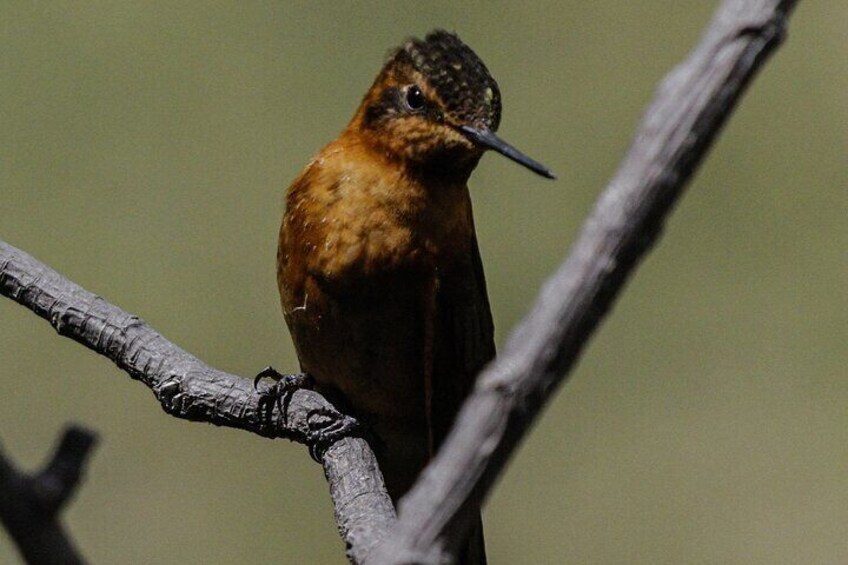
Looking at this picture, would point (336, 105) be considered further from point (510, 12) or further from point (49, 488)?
point (49, 488)

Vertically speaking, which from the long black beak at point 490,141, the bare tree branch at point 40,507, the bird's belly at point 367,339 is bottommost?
the bird's belly at point 367,339

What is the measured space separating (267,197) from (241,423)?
4.43 meters

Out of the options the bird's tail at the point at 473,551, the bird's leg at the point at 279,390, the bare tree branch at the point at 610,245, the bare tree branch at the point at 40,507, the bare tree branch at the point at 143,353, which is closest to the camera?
the bare tree branch at the point at 610,245

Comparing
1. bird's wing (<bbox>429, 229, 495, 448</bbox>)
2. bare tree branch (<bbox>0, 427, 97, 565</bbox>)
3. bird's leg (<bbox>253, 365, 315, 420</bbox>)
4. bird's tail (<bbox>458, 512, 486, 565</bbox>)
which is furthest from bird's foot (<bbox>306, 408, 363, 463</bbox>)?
bare tree branch (<bbox>0, 427, 97, 565</bbox>)

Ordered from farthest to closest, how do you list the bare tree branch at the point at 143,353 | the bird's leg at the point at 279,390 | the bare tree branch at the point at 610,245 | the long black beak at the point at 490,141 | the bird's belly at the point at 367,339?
the bird's belly at the point at 367,339 → the bird's leg at the point at 279,390 → the bare tree branch at the point at 143,353 → the long black beak at the point at 490,141 → the bare tree branch at the point at 610,245

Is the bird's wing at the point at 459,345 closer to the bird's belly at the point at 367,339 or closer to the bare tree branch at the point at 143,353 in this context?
the bird's belly at the point at 367,339

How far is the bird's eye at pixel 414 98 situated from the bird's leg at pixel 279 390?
757 mm

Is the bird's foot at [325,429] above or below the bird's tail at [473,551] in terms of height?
above

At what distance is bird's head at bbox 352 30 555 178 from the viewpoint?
11.2ft

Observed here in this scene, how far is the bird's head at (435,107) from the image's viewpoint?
3426 millimetres

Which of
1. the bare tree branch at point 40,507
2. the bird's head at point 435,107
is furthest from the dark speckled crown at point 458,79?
the bare tree branch at point 40,507

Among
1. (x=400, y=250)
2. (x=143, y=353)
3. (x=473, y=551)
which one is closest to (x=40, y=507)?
(x=143, y=353)

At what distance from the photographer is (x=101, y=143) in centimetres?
810

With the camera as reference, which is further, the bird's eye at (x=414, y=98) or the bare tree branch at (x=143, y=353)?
the bird's eye at (x=414, y=98)
